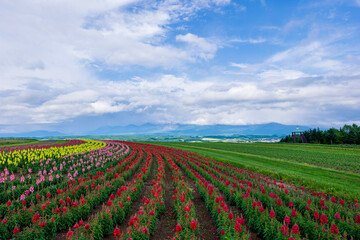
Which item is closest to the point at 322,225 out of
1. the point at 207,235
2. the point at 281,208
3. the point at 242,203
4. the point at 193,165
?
the point at 281,208

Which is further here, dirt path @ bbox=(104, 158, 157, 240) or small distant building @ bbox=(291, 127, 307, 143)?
small distant building @ bbox=(291, 127, 307, 143)

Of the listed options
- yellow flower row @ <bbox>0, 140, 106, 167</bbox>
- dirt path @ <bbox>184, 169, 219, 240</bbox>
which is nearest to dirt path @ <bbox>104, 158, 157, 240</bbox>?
dirt path @ <bbox>184, 169, 219, 240</bbox>

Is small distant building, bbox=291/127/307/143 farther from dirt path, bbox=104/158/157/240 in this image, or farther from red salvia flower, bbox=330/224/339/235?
red salvia flower, bbox=330/224/339/235

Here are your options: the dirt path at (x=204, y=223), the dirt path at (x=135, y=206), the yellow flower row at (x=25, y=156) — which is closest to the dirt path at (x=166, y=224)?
the dirt path at (x=204, y=223)

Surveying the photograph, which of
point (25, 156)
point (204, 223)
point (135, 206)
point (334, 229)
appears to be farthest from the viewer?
point (25, 156)

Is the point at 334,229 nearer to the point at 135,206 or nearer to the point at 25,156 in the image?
the point at 135,206

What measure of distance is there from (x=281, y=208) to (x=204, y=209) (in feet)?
12.0

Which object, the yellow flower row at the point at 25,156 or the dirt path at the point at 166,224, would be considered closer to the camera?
the dirt path at the point at 166,224

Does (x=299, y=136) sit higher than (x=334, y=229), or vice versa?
(x=334, y=229)

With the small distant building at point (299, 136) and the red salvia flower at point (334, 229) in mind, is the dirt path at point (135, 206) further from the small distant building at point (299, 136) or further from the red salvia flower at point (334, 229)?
the small distant building at point (299, 136)

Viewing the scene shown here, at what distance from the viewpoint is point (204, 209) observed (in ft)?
33.4

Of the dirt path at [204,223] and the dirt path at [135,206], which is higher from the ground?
the dirt path at [135,206]

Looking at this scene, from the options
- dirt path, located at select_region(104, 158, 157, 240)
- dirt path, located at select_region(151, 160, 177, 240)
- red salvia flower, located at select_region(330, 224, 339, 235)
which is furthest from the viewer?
dirt path, located at select_region(104, 158, 157, 240)

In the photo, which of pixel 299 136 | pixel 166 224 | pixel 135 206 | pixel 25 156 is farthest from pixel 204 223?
pixel 299 136
